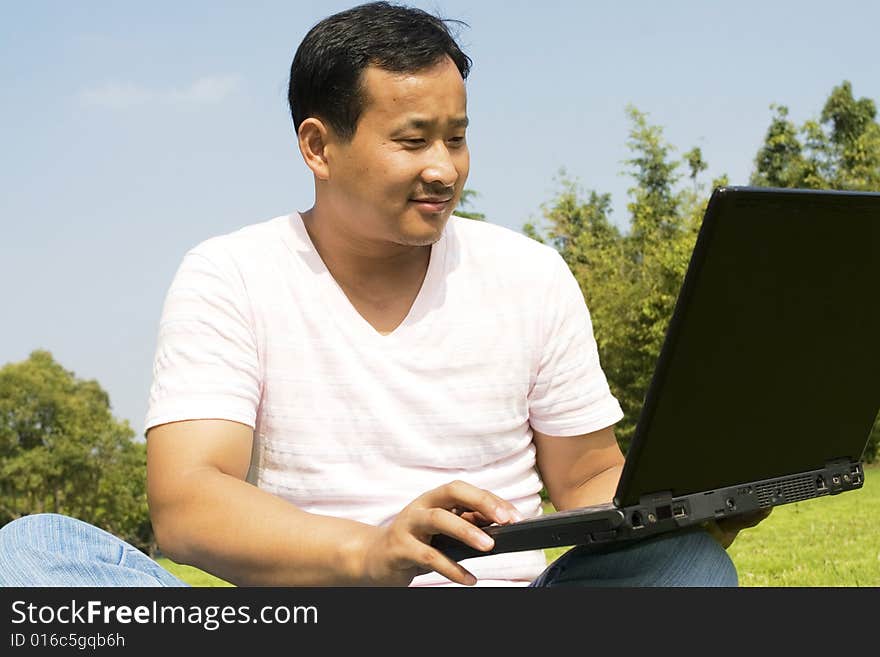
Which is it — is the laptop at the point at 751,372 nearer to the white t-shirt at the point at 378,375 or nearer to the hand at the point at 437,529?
the hand at the point at 437,529

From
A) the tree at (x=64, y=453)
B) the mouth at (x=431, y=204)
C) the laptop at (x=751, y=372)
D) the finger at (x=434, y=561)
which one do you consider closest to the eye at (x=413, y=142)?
the mouth at (x=431, y=204)

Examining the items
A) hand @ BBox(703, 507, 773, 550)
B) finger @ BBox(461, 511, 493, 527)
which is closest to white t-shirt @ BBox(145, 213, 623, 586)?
hand @ BBox(703, 507, 773, 550)

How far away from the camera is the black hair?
288 cm

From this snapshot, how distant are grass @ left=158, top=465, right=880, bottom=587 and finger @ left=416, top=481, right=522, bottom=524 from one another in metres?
6.53

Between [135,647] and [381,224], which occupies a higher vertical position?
[381,224]

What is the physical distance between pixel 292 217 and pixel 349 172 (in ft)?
0.94

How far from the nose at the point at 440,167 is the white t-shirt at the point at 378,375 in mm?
327

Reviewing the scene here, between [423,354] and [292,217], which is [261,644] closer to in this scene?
[423,354]

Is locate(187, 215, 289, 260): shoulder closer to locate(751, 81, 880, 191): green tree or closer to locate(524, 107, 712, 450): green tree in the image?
locate(524, 107, 712, 450): green tree

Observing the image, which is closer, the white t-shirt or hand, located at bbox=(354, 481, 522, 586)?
hand, located at bbox=(354, 481, 522, 586)

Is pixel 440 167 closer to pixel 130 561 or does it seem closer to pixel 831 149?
pixel 130 561

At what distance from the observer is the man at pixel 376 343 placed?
264 cm

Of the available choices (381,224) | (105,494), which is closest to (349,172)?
(381,224)

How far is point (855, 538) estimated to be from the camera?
11.6m
